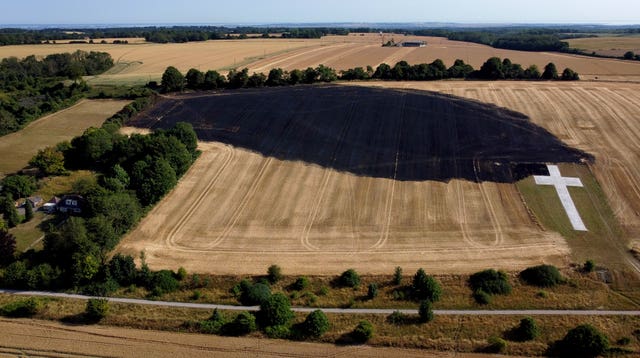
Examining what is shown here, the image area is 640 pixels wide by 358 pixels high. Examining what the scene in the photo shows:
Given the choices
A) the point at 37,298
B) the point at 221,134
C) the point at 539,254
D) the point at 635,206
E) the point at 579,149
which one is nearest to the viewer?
the point at 37,298

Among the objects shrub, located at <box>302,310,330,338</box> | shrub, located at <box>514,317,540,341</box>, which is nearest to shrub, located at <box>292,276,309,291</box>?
shrub, located at <box>302,310,330,338</box>

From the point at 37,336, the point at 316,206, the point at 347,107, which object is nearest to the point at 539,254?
the point at 316,206

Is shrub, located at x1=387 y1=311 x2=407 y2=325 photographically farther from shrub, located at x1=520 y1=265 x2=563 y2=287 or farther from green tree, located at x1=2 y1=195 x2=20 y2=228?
green tree, located at x1=2 y1=195 x2=20 y2=228

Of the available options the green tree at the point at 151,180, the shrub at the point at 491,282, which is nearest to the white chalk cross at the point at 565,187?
the shrub at the point at 491,282

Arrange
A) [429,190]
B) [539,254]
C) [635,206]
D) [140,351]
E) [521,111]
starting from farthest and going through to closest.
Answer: [521,111], [429,190], [635,206], [539,254], [140,351]

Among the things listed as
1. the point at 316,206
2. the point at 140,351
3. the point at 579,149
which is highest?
the point at 579,149

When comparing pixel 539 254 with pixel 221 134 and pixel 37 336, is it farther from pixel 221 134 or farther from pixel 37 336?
pixel 221 134
